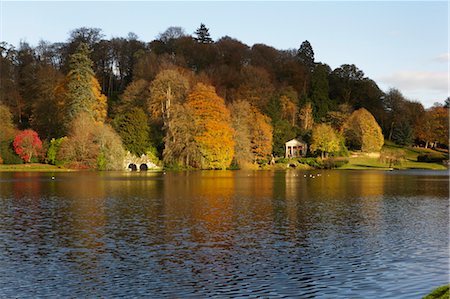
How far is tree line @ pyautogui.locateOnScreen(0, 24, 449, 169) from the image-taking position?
9050 cm

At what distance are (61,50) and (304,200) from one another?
108301 mm

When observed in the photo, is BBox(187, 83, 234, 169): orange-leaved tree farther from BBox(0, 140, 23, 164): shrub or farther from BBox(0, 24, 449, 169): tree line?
BBox(0, 140, 23, 164): shrub

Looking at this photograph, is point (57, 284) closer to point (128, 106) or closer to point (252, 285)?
point (252, 285)

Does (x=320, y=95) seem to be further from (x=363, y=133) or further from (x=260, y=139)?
(x=260, y=139)

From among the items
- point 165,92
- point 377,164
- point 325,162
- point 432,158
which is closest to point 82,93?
point 165,92

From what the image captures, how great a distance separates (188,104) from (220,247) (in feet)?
228

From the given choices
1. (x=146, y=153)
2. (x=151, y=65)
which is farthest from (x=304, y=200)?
(x=151, y=65)

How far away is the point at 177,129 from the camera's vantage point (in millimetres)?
88375

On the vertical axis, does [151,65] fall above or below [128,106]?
above

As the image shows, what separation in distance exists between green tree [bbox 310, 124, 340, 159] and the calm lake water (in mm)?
68504

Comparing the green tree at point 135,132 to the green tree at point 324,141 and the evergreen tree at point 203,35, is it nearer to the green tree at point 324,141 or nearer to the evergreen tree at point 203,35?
the green tree at point 324,141

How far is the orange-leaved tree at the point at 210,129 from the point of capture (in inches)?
3570

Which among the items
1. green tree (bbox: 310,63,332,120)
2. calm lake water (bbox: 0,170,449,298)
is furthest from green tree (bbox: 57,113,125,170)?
green tree (bbox: 310,63,332,120)

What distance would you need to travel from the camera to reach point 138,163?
304 ft
